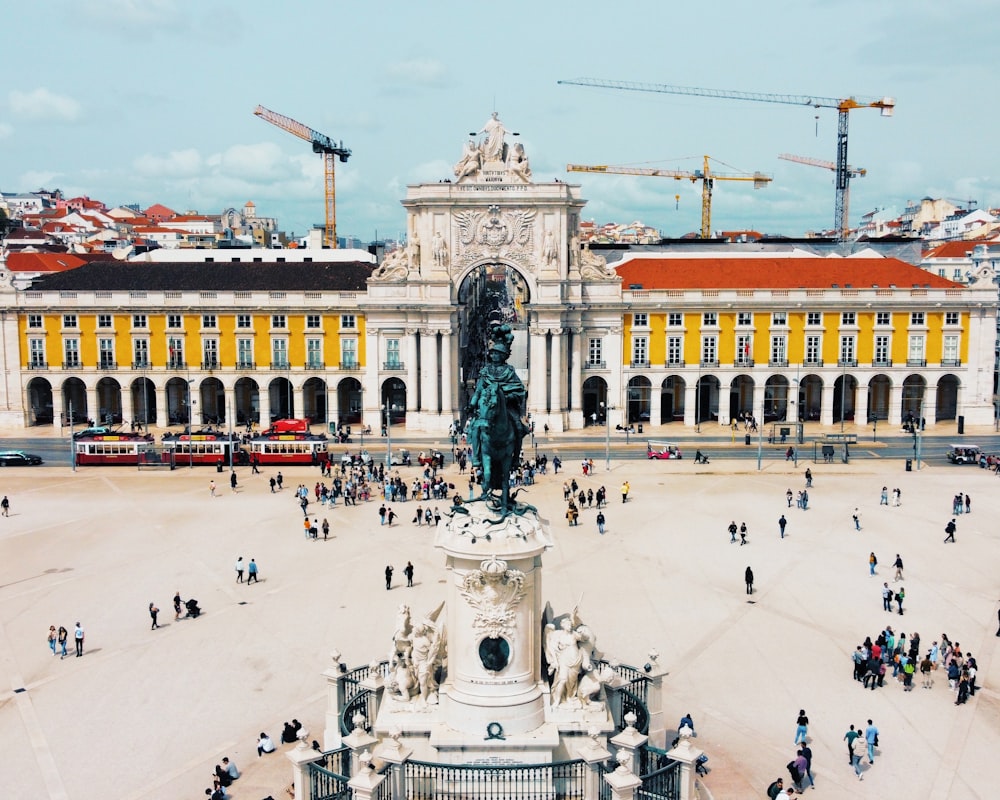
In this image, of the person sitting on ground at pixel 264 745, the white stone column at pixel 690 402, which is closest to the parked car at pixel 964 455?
the white stone column at pixel 690 402

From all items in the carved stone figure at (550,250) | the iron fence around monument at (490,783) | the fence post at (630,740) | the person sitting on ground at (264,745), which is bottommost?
the person sitting on ground at (264,745)

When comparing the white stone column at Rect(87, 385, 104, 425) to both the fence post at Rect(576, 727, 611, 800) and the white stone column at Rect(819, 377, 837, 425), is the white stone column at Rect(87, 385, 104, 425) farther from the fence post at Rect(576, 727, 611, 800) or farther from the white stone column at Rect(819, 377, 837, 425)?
the fence post at Rect(576, 727, 611, 800)

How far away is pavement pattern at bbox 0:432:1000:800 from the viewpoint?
2302cm

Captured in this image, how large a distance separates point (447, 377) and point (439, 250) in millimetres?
9246

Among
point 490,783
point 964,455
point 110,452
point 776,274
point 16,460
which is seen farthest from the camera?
point 776,274

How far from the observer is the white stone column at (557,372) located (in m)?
73.7

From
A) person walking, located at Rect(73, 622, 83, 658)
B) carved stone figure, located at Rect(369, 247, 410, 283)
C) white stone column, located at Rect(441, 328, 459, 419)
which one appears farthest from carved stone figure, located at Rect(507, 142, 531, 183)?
person walking, located at Rect(73, 622, 83, 658)

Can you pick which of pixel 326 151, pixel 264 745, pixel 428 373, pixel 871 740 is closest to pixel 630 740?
pixel 871 740

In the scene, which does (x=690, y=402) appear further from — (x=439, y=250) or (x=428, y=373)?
(x=439, y=250)

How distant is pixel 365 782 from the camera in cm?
1769

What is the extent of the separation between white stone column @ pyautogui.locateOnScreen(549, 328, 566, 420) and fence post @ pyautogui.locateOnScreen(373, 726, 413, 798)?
55756 mm

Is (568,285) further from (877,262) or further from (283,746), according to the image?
(283,746)

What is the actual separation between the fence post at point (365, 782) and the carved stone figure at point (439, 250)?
5758 centimetres

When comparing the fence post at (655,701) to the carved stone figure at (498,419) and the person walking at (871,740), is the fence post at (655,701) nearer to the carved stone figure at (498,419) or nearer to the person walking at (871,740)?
the person walking at (871,740)
